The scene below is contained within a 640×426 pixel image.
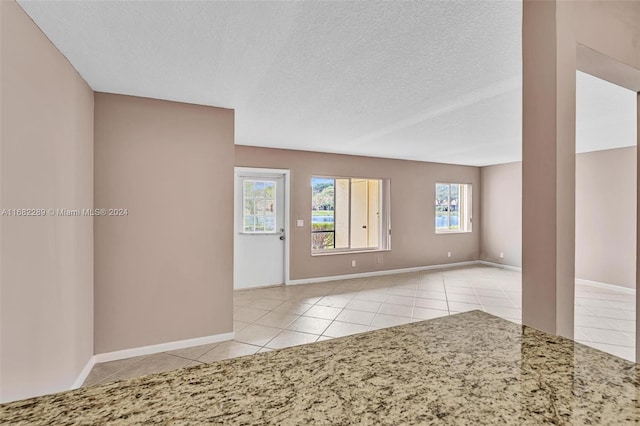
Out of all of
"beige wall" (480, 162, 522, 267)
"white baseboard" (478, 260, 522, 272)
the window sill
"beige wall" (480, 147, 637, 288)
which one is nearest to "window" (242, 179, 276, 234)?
the window sill

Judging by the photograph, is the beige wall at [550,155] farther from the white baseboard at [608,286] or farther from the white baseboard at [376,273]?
the white baseboard at [608,286]

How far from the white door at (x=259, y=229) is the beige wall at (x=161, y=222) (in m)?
2.01

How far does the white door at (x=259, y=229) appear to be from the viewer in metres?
5.23

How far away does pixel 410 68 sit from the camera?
2297 millimetres

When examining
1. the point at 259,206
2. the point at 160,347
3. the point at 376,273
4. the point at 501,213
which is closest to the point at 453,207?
the point at 501,213

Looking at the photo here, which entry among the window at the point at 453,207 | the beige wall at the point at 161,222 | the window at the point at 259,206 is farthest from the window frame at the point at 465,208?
the beige wall at the point at 161,222

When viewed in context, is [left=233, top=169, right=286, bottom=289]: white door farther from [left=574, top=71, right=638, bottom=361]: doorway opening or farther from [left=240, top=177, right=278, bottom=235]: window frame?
[left=574, top=71, right=638, bottom=361]: doorway opening

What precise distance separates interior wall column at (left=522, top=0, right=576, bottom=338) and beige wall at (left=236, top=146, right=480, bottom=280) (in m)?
4.36

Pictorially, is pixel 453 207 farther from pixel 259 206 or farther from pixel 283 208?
pixel 259 206

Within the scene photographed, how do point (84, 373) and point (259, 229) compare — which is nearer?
point (84, 373)

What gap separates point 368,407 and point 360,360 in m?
0.20

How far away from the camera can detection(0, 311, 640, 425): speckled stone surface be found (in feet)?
1.85

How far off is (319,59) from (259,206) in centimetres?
351

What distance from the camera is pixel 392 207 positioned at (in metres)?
6.53
